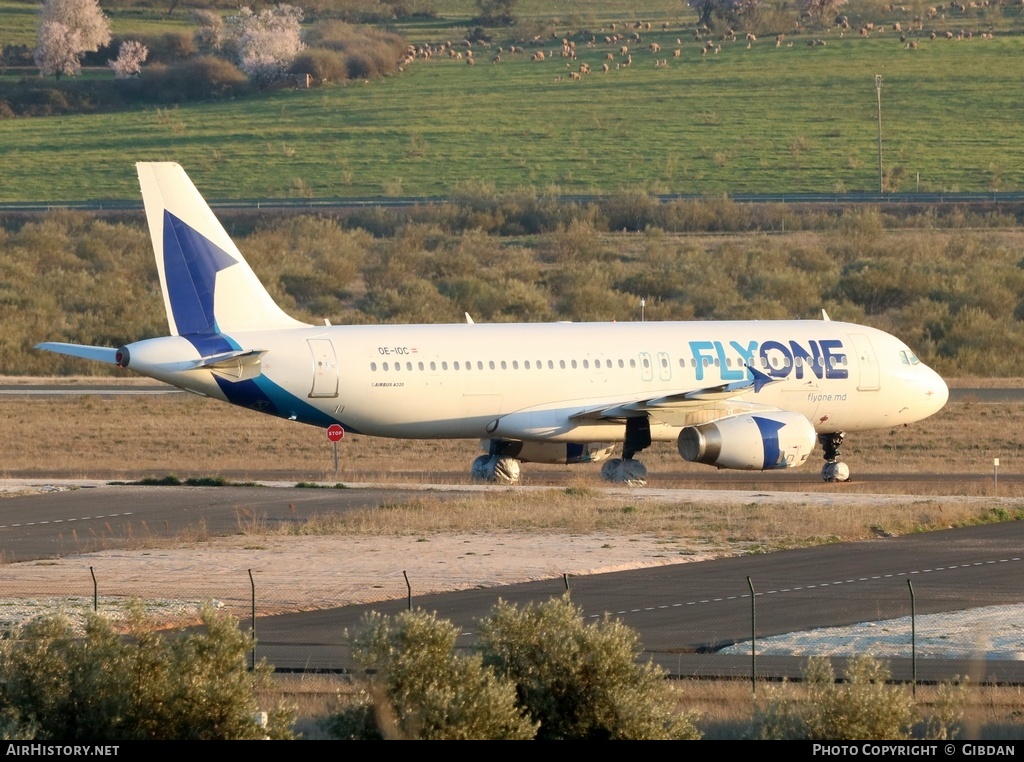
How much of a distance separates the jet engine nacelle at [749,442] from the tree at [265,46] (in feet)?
350

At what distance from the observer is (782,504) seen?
35281mm

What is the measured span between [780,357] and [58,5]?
112606 millimetres

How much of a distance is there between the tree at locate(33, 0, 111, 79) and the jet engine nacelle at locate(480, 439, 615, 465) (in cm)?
10355

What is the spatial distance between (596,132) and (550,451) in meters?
82.0

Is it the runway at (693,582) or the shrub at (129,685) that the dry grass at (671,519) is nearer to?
the runway at (693,582)

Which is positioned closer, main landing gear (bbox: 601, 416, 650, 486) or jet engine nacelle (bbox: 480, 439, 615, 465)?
main landing gear (bbox: 601, 416, 650, 486)

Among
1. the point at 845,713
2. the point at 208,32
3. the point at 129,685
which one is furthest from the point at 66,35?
the point at 845,713

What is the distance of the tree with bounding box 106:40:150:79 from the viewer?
139 meters

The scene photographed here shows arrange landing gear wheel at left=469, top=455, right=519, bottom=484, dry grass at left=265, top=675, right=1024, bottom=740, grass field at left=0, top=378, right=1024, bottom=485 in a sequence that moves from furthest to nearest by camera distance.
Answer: grass field at left=0, top=378, right=1024, bottom=485
landing gear wheel at left=469, top=455, right=519, bottom=484
dry grass at left=265, top=675, right=1024, bottom=740

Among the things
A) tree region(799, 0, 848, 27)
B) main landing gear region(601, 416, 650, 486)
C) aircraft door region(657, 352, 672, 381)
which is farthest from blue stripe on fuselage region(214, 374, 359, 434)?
tree region(799, 0, 848, 27)

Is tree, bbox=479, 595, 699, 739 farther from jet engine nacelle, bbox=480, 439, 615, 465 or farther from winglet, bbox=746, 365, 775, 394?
winglet, bbox=746, 365, 775, 394

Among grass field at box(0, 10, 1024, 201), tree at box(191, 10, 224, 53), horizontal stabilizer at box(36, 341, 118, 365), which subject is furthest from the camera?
tree at box(191, 10, 224, 53)

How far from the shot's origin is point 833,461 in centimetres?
4206

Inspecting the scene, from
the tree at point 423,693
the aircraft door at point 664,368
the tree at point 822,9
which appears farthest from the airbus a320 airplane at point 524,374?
the tree at point 822,9
